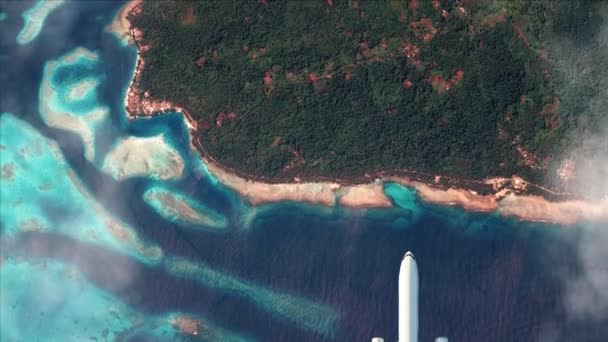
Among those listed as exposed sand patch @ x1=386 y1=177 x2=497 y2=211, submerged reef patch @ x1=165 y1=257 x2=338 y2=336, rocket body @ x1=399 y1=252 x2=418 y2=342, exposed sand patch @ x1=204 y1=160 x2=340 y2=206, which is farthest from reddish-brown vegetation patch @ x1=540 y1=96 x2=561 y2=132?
submerged reef patch @ x1=165 y1=257 x2=338 y2=336

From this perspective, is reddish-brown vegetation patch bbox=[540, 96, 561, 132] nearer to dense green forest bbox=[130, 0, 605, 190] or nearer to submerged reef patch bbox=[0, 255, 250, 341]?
dense green forest bbox=[130, 0, 605, 190]

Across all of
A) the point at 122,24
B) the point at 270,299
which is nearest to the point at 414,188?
the point at 270,299

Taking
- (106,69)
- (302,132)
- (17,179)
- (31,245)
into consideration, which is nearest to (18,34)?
(106,69)

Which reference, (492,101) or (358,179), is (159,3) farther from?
(492,101)

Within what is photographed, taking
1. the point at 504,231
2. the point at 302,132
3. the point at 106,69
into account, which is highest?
the point at 106,69

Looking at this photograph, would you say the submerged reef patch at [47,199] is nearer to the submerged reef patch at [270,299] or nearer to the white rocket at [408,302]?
the submerged reef patch at [270,299]

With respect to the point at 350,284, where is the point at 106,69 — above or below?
above
